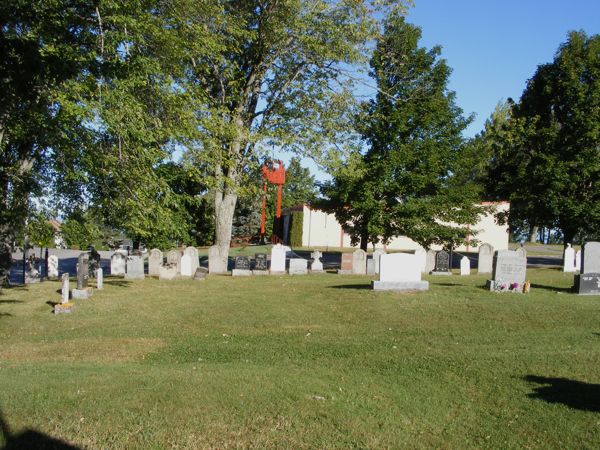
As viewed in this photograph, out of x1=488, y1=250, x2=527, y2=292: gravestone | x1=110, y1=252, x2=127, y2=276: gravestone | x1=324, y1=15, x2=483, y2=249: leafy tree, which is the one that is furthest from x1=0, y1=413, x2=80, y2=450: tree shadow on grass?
x1=324, y1=15, x2=483, y2=249: leafy tree

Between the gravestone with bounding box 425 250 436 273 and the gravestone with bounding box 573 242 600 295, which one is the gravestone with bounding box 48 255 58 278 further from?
the gravestone with bounding box 573 242 600 295

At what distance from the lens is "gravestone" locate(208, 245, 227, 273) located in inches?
956

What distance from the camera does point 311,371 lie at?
26.9 ft

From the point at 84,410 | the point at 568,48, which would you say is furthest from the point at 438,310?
the point at 568,48

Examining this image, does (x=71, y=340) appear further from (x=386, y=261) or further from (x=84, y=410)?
(x=386, y=261)

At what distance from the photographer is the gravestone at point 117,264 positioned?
2464 centimetres

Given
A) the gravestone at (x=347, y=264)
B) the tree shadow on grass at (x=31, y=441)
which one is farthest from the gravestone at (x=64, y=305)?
the gravestone at (x=347, y=264)

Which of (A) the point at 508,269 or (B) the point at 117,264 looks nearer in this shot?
(A) the point at 508,269

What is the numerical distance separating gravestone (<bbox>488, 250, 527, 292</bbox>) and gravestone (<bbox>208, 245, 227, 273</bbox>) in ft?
40.3

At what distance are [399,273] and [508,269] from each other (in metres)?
3.26

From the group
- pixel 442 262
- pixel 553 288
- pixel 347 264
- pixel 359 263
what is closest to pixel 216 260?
pixel 347 264

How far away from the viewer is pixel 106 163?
12875 millimetres

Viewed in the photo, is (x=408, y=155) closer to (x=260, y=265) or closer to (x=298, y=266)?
(x=298, y=266)

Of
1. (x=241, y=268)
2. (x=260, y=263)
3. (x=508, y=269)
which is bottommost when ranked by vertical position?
(x=241, y=268)
